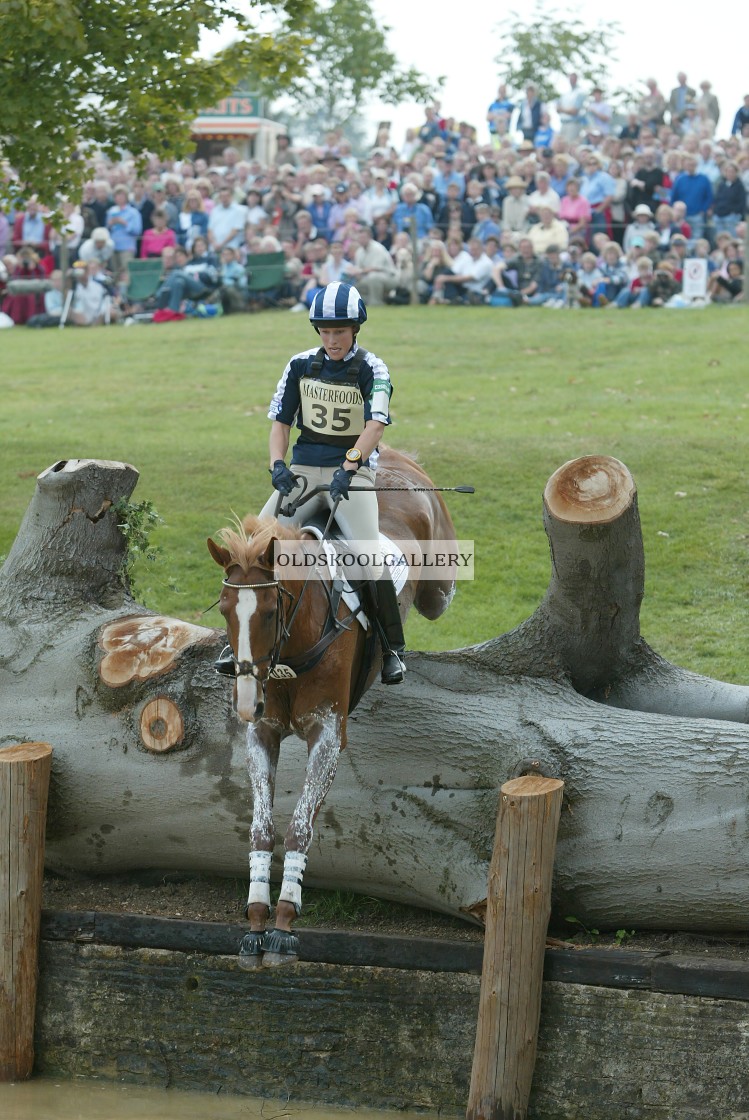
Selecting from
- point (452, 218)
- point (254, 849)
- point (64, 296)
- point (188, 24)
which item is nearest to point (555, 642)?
point (254, 849)

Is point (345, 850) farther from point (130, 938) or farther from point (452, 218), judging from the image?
point (452, 218)

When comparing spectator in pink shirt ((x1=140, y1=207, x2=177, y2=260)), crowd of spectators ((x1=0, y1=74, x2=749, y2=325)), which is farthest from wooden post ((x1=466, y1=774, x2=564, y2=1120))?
spectator in pink shirt ((x1=140, y1=207, x2=177, y2=260))

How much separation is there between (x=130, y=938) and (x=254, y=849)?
133 cm

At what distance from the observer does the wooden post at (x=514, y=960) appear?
635cm

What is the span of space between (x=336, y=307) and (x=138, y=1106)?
396 centimetres

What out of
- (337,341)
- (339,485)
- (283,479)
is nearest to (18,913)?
(283,479)

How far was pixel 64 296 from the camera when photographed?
2662 centimetres

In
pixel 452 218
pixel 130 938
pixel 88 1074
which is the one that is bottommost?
pixel 88 1074

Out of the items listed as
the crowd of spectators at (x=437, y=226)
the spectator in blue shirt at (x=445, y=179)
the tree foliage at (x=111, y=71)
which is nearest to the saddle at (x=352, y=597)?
the tree foliage at (x=111, y=71)

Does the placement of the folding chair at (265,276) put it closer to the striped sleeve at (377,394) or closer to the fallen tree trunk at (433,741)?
the fallen tree trunk at (433,741)

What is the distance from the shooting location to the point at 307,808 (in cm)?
622

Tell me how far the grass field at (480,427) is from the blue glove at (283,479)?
5.07ft

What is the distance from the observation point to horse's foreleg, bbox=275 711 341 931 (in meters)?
6.08

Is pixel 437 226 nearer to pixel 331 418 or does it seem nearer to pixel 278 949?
pixel 331 418
